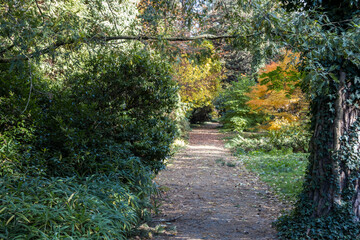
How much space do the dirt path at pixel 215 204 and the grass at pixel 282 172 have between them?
0.31m

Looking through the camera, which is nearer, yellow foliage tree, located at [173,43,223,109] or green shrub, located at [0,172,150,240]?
green shrub, located at [0,172,150,240]

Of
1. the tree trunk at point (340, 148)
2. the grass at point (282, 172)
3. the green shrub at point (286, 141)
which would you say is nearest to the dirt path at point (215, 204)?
the grass at point (282, 172)

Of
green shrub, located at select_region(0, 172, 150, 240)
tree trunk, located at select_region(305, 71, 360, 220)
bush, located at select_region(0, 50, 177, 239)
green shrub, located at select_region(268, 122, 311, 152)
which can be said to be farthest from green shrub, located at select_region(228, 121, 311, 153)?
green shrub, located at select_region(0, 172, 150, 240)

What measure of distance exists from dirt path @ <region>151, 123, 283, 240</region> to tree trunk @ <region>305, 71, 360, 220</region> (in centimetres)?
120

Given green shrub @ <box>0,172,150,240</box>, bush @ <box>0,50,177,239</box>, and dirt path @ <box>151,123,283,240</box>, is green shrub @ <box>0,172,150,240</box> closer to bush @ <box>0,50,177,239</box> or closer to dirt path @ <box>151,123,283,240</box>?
bush @ <box>0,50,177,239</box>

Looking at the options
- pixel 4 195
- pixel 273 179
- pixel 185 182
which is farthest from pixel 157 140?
pixel 273 179

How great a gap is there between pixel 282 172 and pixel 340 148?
544 cm

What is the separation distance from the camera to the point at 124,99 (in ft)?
20.6

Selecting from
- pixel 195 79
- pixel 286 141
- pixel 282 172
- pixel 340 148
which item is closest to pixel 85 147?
pixel 340 148

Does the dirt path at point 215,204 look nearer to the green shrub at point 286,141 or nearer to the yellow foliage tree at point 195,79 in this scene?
the green shrub at point 286,141

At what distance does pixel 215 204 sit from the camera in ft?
21.3

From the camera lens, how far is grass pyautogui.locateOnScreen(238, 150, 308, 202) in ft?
24.1

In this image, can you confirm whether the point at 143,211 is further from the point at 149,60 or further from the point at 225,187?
the point at 225,187

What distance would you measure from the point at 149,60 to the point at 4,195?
3.78m
